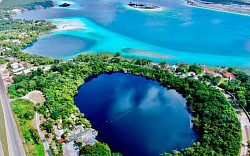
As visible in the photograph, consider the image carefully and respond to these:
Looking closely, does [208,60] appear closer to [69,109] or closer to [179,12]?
[69,109]

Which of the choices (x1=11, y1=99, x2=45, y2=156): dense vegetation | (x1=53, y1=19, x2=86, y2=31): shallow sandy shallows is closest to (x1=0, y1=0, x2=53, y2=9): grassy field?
(x1=53, y1=19, x2=86, y2=31): shallow sandy shallows

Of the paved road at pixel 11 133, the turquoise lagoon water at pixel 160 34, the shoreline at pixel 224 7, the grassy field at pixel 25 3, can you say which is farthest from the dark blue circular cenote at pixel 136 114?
the grassy field at pixel 25 3

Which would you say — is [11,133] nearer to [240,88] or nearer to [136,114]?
[136,114]

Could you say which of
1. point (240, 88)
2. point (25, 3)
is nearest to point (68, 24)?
point (25, 3)

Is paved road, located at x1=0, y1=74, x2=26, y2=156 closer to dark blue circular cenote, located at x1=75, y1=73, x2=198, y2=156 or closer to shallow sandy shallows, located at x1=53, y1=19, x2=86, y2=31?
dark blue circular cenote, located at x1=75, y1=73, x2=198, y2=156

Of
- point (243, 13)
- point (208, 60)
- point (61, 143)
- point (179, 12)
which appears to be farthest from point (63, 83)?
point (243, 13)
